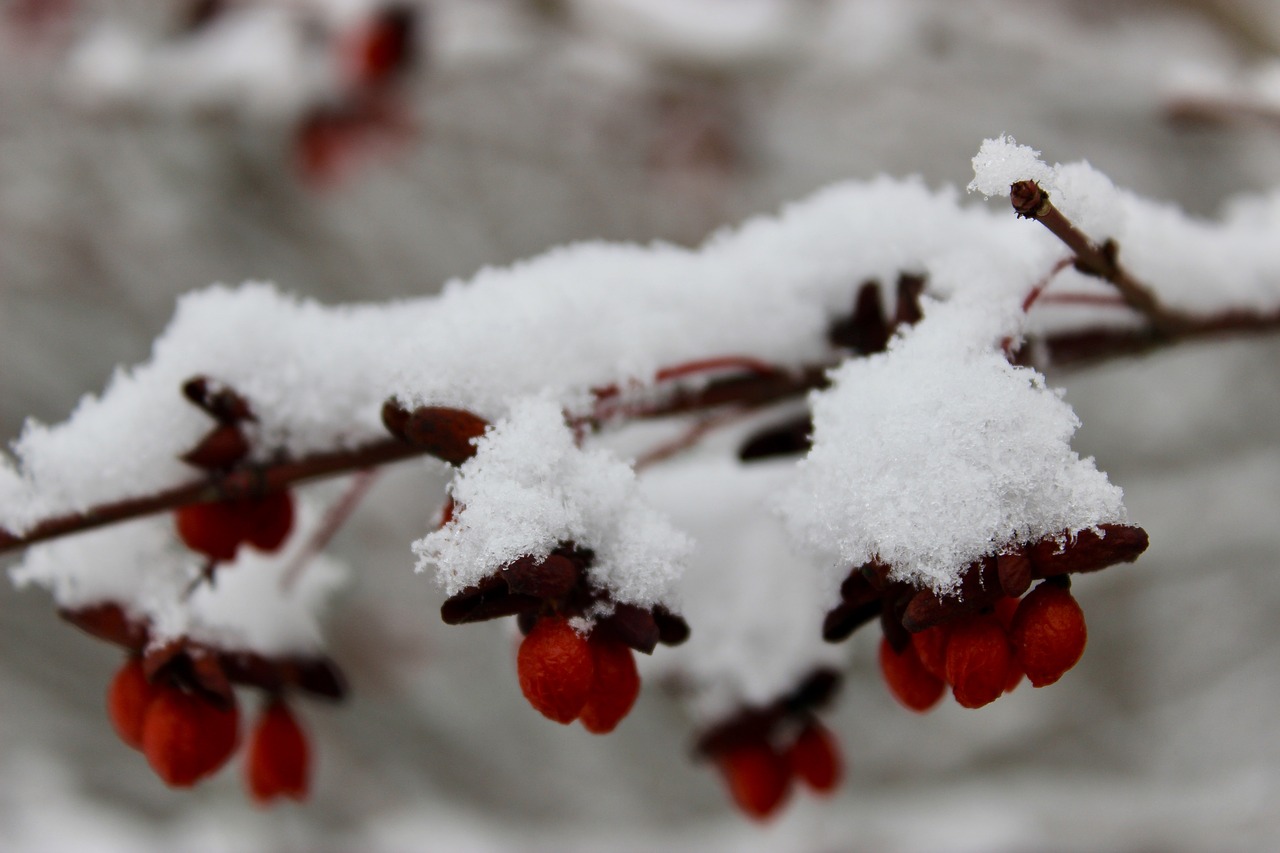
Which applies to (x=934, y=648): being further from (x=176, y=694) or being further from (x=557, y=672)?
(x=176, y=694)

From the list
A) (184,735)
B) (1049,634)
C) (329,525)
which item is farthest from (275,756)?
(1049,634)

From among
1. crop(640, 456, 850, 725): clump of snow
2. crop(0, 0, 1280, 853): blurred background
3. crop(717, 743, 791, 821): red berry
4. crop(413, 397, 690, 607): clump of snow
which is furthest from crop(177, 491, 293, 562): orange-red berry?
crop(0, 0, 1280, 853): blurred background

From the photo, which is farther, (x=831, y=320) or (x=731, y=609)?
(x=731, y=609)

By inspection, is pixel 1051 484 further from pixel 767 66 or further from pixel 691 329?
pixel 767 66

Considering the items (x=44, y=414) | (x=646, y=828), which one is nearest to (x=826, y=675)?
(x=646, y=828)

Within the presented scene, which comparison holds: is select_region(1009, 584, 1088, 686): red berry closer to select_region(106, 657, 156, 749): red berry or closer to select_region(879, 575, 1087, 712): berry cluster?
select_region(879, 575, 1087, 712): berry cluster

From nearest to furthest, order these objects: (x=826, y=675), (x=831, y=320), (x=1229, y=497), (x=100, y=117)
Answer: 1. (x=831, y=320)
2. (x=826, y=675)
3. (x=1229, y=497)
4. (x=100, y=117)

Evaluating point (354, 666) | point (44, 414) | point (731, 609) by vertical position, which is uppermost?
point (44, 414)
